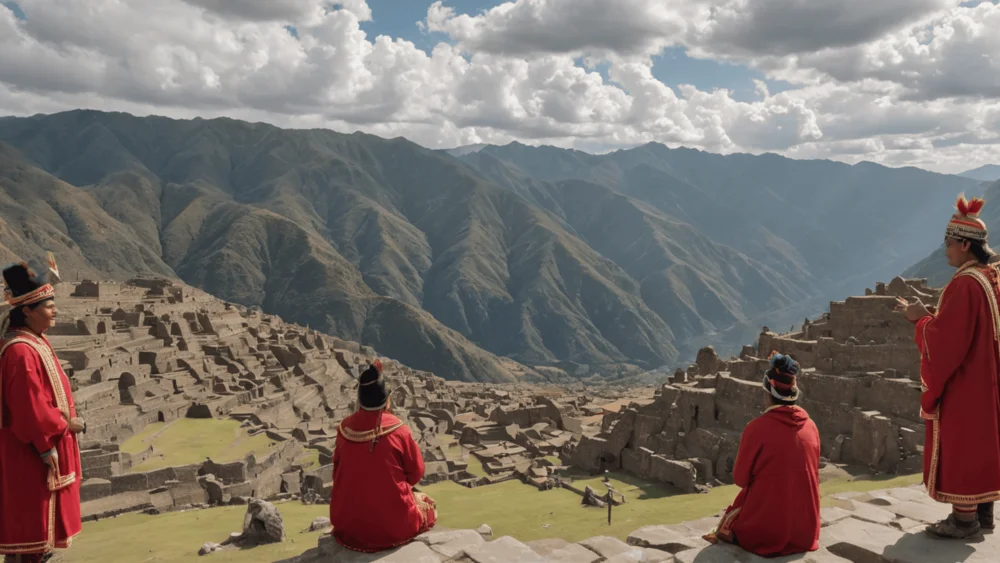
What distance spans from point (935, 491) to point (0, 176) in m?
251

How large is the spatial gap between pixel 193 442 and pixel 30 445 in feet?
98.3

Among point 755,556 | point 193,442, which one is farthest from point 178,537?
point 193,442

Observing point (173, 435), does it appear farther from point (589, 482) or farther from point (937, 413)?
point (937, 413)

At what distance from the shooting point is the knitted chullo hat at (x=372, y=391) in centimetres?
773

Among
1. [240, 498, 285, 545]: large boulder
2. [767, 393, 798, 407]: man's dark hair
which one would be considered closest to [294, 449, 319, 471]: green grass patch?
[240, 498, 285, 545]: large boulder

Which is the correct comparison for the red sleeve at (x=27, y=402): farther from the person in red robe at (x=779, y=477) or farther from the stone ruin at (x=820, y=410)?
the stone ruin at (x=820, y=410)

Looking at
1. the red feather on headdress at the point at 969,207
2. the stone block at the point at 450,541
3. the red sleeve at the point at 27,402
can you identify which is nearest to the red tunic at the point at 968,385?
the red feather on headdress at the point at 969,207

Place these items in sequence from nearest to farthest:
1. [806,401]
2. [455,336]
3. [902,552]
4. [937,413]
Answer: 1. [902,552]
2. [937,413]
3. [806,401]
4. [455,336]

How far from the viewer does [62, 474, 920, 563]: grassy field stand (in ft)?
44.3

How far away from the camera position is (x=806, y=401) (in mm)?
22703

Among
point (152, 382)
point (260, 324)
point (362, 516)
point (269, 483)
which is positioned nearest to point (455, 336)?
point (260, 324)

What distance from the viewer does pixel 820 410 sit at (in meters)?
21.9

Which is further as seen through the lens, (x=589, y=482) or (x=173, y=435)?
(x=173, y=435)

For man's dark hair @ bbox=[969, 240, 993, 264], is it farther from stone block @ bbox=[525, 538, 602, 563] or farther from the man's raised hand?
stone block @ bbox=[525, 538, 602, 563]
